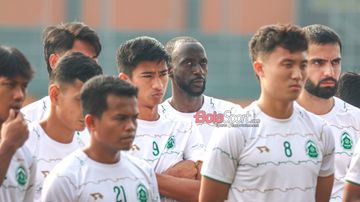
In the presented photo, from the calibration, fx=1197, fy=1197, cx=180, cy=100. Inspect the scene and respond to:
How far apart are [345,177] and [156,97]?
4.02 feet

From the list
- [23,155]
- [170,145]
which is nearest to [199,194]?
[170,145]

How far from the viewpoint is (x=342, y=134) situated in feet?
25.1

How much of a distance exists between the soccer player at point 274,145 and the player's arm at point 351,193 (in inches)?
19.0

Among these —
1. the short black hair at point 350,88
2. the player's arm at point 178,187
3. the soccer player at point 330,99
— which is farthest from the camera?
the short black hair at point 350,88

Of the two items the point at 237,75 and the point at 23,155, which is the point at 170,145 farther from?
the point at 237,75

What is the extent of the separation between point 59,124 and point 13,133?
2.72ft

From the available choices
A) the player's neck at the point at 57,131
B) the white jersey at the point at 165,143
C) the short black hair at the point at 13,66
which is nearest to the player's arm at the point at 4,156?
the short black hair at the point at 13,66

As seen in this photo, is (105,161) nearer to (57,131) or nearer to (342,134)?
(57,131)

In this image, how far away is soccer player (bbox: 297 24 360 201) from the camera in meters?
7.57

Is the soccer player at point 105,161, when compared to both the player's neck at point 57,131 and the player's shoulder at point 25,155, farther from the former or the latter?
the player's neck at point 57,131

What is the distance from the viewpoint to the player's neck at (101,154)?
19.3 ft

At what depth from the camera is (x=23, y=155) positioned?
5961 mm

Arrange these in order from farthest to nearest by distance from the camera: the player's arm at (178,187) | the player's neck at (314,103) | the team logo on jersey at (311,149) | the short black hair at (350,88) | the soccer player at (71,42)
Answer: the short black hair at (350,88) → the player's neck at (314,103) → the soccer player at (71,42) → the player's arm at (178,187) → the team logo on jersey at (311,149)

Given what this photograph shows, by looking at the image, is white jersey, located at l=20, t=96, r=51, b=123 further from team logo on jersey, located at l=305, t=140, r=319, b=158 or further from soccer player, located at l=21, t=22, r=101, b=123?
team logo on jersey, located at l=305, t=140, r=319, b=158
